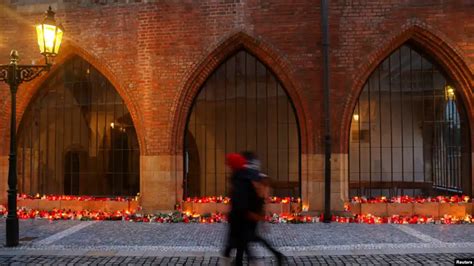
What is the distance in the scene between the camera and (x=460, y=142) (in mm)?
12758

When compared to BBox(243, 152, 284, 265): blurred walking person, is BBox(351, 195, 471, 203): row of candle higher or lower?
lower

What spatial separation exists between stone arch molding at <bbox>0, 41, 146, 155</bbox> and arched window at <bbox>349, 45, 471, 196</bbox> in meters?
5.99

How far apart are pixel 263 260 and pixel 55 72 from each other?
29.7ft

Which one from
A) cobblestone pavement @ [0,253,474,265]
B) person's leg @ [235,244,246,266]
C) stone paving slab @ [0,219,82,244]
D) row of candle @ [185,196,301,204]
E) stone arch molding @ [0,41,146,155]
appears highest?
stone arch molding @ [0,41,146,155]

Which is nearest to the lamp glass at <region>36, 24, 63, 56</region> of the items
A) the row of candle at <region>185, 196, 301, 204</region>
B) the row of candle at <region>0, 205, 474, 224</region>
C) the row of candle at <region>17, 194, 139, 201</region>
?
the row of candle at <region>0, 205, 474, 224</region>

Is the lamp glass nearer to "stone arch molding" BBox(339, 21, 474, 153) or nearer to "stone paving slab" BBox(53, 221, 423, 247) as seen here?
"stone paving slab" BBox(53, 221, 423, 247)

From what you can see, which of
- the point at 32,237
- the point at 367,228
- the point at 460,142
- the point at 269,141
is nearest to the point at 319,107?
the point at 269,141

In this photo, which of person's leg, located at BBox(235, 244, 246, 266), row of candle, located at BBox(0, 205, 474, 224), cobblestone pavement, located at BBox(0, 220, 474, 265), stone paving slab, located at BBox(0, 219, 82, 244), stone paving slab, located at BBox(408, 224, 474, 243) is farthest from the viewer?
row of candle, located at BBox(0, 205, 474, 224)

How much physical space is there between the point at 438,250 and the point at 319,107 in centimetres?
480

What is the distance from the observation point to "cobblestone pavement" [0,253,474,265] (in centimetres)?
759

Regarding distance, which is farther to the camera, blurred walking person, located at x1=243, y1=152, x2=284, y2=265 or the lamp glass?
the lamp glass

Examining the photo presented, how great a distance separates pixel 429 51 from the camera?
12.3 m

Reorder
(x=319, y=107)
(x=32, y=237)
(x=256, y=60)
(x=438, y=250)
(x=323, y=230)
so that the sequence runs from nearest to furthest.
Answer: (x=438, y=250) → (x=32, y=237) → (x=323, y=230) → (x=319, y=107) → (x=256, y=60)

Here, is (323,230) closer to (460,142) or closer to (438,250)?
(438,250)
